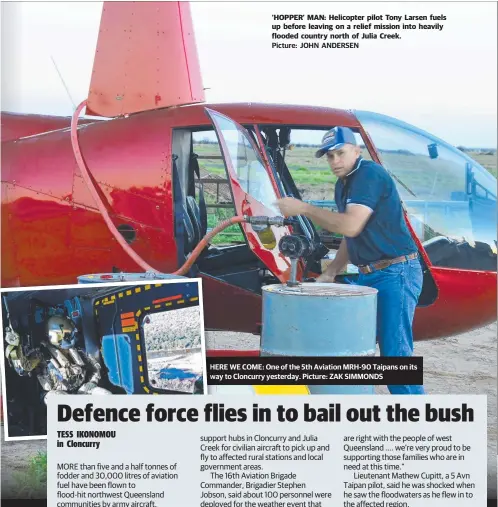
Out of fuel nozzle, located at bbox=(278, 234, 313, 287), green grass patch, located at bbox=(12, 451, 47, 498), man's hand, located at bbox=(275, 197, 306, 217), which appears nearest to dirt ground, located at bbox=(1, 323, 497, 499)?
green grass patch, located at bbox=(12, 451, 47, 498)

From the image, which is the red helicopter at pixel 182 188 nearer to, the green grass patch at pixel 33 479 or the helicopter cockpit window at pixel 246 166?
the helicopter cockpit window at pixel 246 166

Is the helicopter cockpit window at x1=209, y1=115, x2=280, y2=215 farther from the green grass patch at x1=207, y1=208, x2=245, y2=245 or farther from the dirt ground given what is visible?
the dirt ground

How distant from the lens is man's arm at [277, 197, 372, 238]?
4270 millimetres

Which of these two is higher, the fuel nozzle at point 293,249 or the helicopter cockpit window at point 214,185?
the helicopter cockpit window at point 214,185

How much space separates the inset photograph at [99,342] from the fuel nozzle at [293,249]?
436 mm

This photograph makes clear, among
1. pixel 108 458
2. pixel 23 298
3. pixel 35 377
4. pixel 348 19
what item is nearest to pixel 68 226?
pixel 23 298

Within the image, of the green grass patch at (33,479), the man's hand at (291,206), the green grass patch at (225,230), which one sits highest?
the man's hand at (291,206)

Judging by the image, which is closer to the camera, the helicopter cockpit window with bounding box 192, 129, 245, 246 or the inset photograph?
the inset photograph

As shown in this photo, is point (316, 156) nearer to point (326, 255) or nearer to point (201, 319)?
point (326, 255)

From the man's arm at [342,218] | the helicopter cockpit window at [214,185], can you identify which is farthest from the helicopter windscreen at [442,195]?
the helicopter cockpit window at [214,185]

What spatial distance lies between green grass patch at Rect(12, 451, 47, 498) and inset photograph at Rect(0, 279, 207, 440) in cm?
19

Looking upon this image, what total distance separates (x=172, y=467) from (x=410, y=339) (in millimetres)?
1279

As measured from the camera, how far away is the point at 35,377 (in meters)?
4.24

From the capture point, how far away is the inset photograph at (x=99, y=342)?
420cm
